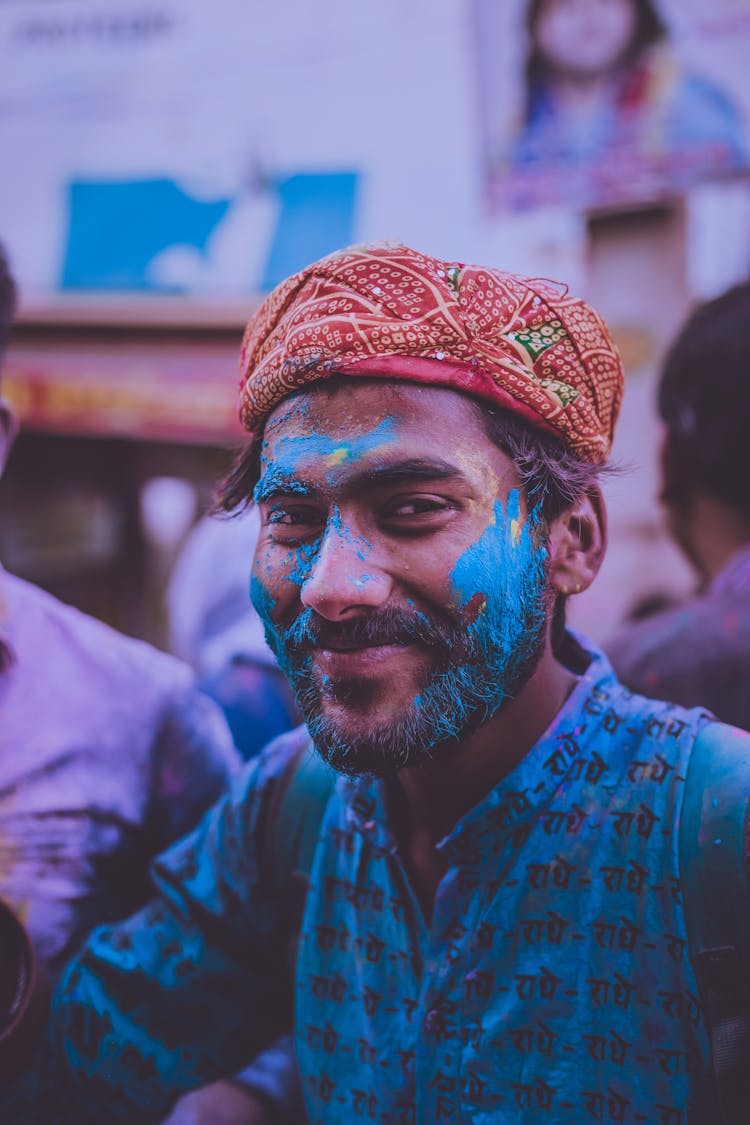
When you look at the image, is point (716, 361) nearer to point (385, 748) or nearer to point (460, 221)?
point (385, 748)

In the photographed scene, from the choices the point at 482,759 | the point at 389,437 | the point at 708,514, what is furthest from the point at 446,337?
the point at 708,514

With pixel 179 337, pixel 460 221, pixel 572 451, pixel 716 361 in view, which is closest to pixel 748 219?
pixel 460 221

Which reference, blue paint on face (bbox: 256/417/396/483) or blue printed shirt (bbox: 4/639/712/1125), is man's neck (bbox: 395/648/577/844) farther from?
blue paint on face (bbox: 256/417/396/483)

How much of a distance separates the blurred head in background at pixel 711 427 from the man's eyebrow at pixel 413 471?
130 cm

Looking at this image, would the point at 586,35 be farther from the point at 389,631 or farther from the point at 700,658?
the point at 389,631

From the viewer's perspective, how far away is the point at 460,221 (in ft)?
18.5

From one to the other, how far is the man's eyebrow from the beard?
19 centimetres

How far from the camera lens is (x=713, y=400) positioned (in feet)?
7.71

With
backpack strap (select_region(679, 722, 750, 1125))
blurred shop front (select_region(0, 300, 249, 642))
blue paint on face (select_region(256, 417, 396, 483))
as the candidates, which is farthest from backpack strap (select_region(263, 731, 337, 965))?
blurred shop front (select_region(0, 300, 249, 642))

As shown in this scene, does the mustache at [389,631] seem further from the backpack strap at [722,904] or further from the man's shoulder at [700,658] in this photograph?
the man's shoulder at [700,658]

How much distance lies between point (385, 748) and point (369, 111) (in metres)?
5.79

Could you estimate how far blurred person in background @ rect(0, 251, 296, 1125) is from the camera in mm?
1823

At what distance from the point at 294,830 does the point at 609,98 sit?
512 cm

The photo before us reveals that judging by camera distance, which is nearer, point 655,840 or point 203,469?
point 655,840
